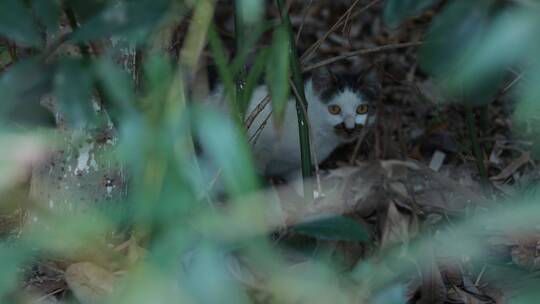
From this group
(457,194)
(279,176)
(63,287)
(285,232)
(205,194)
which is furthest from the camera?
(279,176)

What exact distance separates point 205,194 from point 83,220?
266mm

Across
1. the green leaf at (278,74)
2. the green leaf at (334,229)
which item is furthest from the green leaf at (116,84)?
the green leaf at (334,229)

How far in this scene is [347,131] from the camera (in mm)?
3152

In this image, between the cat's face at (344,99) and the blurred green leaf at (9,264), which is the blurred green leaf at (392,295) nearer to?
the blurred green leaf at (9,264)

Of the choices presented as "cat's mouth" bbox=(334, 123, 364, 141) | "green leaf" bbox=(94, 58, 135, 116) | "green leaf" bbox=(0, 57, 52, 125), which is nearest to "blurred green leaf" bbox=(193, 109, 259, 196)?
"green leaf" bbox=(94, 58, 135, 116)

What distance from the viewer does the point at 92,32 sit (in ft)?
3.43

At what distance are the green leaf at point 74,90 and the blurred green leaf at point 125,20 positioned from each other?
0.12ft

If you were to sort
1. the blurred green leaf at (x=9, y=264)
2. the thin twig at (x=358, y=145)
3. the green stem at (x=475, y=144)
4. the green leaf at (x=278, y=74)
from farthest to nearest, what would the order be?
the thin twig at (x=358, y=145) < the green stem at (x=475, y=144) < the green leaf at (x=278, y=74) < the blurred green leaf at (x=9, y=264)

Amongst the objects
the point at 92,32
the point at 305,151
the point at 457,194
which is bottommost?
the point at 457,194

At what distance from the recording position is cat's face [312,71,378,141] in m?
3.20

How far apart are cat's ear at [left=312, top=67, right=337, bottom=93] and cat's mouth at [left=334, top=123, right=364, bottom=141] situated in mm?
165

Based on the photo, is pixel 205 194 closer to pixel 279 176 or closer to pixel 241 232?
pixel 241 232

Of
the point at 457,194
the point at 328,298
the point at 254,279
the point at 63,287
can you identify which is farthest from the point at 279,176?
the point at 328,298

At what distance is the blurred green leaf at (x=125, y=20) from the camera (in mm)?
1035
